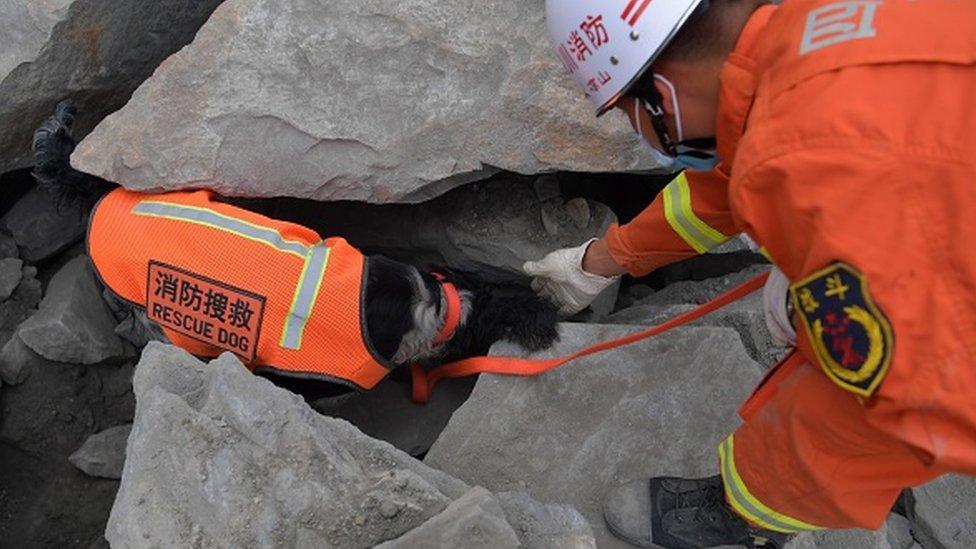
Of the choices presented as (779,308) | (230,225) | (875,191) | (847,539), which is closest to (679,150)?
(779,308)

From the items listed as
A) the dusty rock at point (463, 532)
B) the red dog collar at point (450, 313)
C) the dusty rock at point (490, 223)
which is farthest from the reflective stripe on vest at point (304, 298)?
the dusty rock at point (463, 532)

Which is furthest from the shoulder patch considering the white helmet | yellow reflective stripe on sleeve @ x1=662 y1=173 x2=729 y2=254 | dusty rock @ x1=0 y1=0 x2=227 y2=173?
dusty rock @ x1=0 y1=0 x2=227 y2=173

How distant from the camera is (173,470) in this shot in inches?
74.7

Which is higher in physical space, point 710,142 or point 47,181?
point 710,142

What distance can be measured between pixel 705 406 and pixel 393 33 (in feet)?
5.09

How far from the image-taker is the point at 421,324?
2.81 meters

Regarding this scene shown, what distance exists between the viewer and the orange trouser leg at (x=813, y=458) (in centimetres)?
166

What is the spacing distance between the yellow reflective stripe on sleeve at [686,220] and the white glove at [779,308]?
1.32 ft

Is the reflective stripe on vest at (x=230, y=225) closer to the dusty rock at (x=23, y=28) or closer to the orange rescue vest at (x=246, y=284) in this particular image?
the orange rescue vest at (x=246, y=284)

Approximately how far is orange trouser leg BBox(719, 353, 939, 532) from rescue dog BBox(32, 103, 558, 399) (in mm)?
967

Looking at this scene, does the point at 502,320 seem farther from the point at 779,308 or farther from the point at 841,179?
the point at 841,179

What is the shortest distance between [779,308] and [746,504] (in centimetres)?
50

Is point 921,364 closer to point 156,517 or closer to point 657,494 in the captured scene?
point 657,494

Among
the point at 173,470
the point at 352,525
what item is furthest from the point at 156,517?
the point at 352,525
